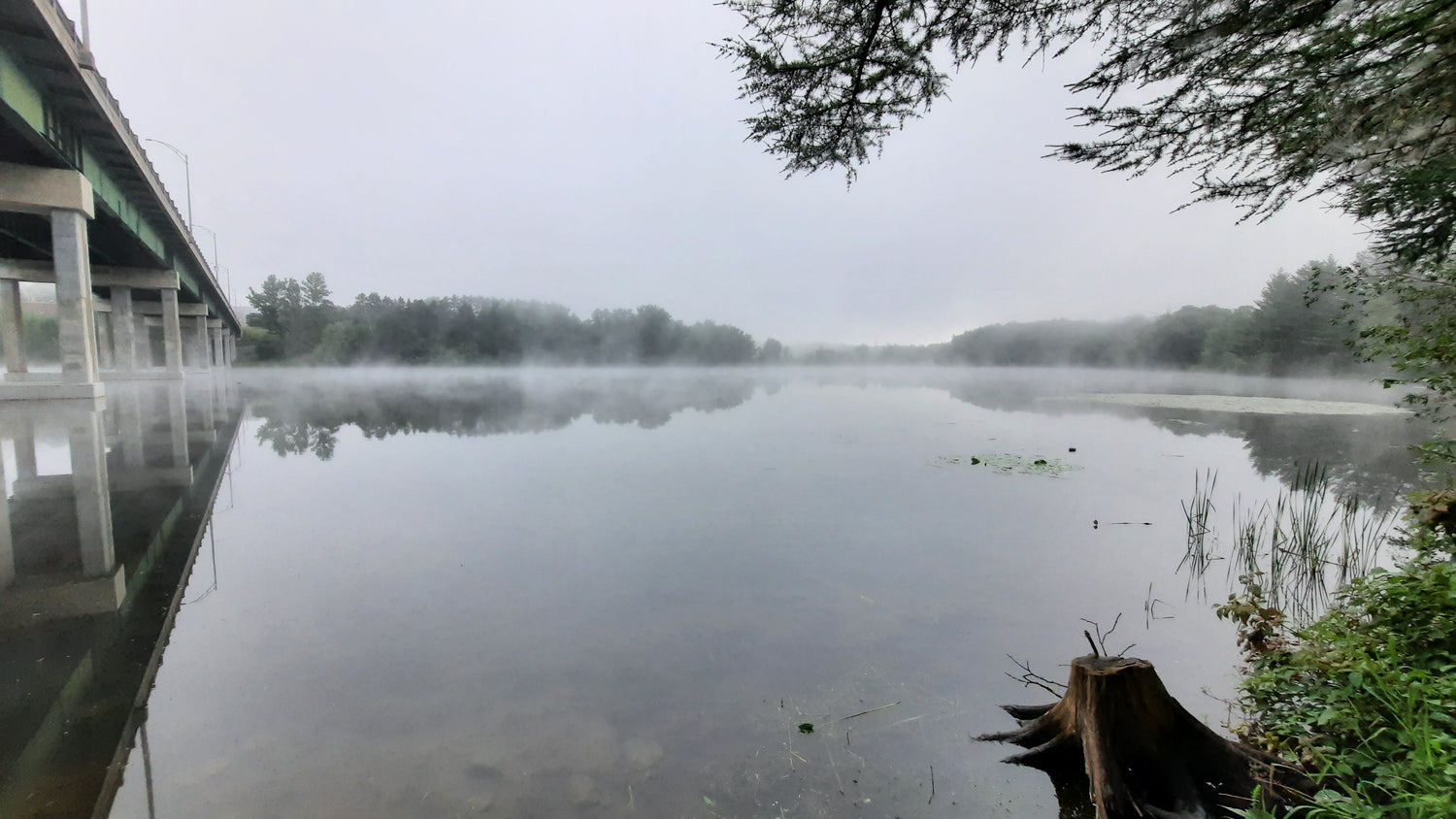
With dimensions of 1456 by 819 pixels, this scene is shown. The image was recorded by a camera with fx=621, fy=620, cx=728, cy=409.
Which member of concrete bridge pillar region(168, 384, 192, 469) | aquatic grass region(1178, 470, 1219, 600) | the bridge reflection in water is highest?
concrete bridge pillar region(168, 384, 192, 469)

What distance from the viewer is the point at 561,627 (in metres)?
4.65

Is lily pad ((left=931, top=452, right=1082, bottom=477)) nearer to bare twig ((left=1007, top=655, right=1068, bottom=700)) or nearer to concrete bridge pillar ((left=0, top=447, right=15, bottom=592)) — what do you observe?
bare twig ((left=1007, top=655, right=1068, bottom=700))

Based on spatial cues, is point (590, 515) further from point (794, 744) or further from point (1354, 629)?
point (1354, 629)

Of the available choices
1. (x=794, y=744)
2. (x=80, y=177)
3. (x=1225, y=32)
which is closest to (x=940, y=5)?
(x=1225, y=32)

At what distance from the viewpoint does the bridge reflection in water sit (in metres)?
2.85

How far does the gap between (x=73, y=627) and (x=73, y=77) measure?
16.8 meters

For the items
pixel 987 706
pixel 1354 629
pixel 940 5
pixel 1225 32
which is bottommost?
pixel 987 706

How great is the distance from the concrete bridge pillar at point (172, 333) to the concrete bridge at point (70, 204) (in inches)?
3.9

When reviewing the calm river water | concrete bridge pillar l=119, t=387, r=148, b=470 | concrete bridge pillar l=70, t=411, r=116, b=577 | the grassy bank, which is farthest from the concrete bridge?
the grassy bank

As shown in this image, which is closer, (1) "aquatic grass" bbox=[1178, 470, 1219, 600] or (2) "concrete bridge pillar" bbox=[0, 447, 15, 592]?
(2) "concrete bridge pillar" bbox=[0, 447, 15, 592]

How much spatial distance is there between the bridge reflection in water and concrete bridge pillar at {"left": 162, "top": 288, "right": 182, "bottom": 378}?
96.2ft

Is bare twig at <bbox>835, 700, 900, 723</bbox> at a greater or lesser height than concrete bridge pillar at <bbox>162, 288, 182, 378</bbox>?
lesser

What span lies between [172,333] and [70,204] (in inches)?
875

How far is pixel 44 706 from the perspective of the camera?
328 centimetres
